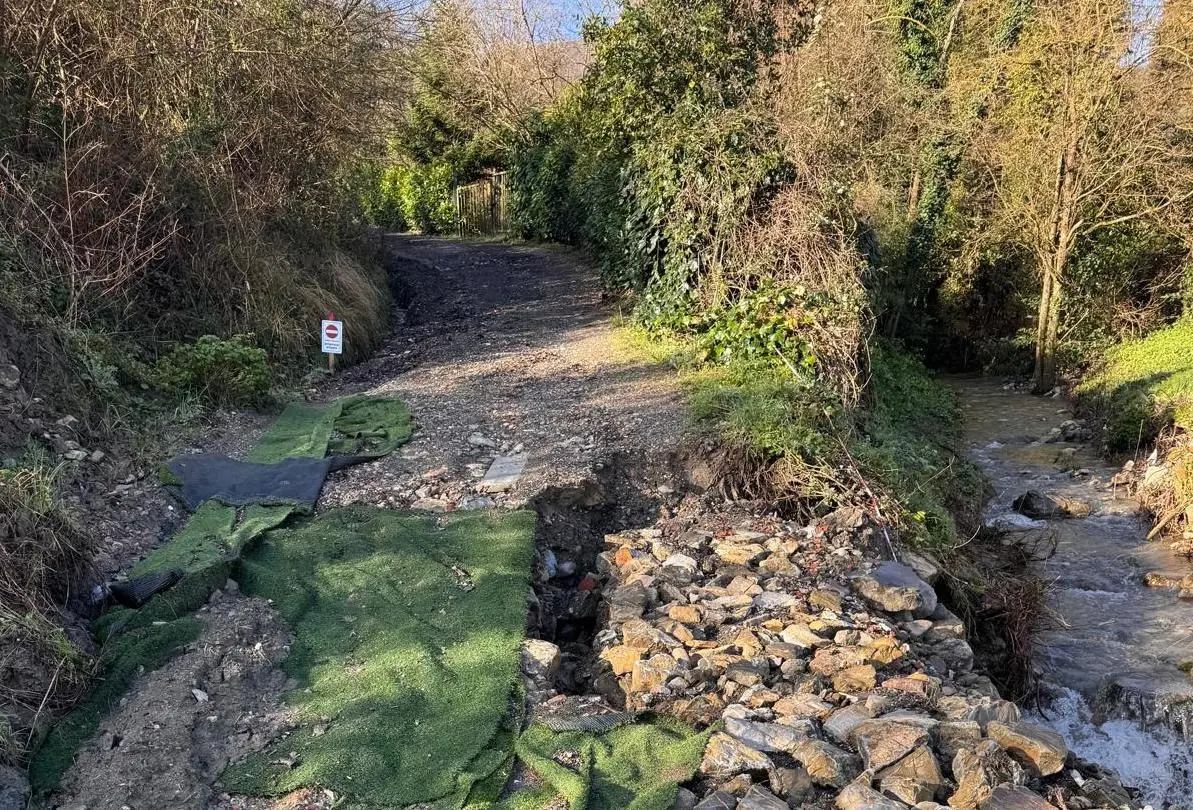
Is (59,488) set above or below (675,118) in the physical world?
below

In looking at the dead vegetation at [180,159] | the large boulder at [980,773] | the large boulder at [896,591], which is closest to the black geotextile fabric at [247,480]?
the dead vegetation at [180,159]

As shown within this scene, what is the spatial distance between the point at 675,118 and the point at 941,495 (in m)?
4.84

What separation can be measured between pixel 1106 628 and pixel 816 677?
11.7 feet

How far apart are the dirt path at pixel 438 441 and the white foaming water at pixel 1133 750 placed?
2.82 meters

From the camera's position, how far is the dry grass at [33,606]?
328cm

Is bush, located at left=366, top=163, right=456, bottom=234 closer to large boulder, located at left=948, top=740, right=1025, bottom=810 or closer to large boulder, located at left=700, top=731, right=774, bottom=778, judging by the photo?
large boulder, located at left=700, top=731, right=774, bottom=778

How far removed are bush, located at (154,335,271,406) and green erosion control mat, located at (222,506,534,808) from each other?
8.29 feet

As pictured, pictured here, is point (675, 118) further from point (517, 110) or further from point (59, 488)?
point (517, 110)

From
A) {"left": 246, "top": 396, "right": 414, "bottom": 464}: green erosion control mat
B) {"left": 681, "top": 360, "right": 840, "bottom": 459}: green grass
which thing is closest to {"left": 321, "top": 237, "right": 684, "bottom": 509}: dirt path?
{"left": 246, "top": 396, "right": 414, "bottom": 464}: green erosion control mat

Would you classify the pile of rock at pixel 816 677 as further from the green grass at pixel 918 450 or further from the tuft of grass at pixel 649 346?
the tuft of grass at pixel 649 346

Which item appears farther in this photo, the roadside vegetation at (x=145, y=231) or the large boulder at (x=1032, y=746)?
the roadside vegetation at (x=145, y=231)

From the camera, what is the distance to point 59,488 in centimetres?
506

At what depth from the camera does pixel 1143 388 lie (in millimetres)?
9812

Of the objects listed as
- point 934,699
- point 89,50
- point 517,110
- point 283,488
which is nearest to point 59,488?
point 283,488
